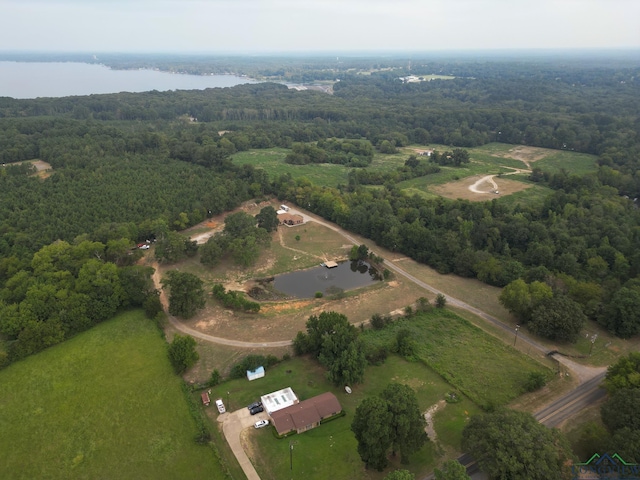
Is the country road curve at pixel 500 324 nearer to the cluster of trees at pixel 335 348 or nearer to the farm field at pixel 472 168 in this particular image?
the cluster of trees at pixel 335 348

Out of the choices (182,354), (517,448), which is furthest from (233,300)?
(517,448)

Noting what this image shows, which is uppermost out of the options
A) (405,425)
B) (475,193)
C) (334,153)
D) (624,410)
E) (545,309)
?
(405,425)

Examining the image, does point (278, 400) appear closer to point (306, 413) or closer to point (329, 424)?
point (306, 413)

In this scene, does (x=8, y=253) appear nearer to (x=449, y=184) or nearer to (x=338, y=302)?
(x=338, y=302)

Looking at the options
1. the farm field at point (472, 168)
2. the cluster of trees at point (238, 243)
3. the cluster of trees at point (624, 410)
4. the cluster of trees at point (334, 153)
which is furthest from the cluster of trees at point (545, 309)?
the cluster of trees at point (334, 153)

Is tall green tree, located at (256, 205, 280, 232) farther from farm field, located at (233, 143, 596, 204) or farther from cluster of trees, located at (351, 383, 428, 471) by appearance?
cluster of trees, located at (351, 383, 428, 471)

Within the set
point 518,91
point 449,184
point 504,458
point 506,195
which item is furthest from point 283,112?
point 504,458
